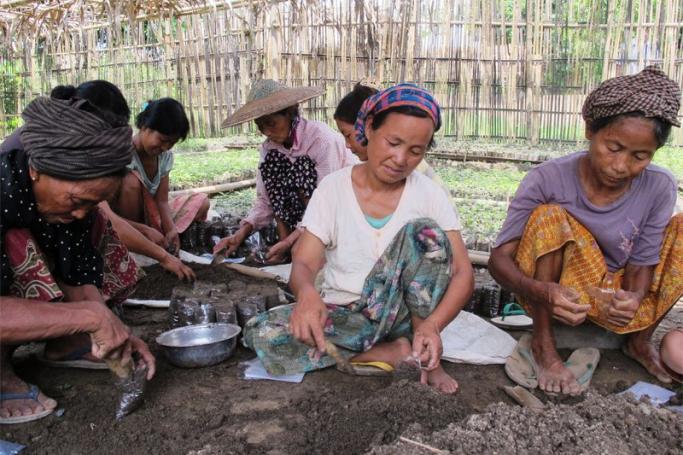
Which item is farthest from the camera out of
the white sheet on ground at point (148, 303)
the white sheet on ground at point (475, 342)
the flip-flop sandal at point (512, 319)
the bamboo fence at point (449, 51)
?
the bamboo fence at point (449, 51)

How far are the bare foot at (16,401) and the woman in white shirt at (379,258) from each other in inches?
32.1

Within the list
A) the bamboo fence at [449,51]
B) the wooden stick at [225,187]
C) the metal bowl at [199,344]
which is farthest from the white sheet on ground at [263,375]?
the bamboo fence at [449,51]

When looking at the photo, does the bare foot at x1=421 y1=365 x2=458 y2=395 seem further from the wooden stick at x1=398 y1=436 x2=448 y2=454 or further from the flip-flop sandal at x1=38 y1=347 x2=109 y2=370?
the flip-flop sandal at x1=38 y1=347 x2=109 y2=370

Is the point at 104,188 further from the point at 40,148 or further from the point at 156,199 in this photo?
the point at 156,199

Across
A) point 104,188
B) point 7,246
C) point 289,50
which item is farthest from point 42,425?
point 289,50

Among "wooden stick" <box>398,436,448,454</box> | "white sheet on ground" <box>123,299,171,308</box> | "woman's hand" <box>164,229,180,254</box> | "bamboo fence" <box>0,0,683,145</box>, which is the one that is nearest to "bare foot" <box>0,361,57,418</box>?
"white sheet on ground" <box>123,299,171,308</box>

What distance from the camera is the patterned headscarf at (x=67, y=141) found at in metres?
1.78

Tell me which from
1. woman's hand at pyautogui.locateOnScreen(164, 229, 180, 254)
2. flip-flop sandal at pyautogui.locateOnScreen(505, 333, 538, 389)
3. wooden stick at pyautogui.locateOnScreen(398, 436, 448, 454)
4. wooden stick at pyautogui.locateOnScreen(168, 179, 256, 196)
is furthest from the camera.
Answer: wooden stick at pyautogui.locateOnScreen(168, 179, 256, 196)

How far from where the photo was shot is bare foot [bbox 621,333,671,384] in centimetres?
246

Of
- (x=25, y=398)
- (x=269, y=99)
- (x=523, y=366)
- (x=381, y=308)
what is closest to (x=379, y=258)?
(x=381, y=308)

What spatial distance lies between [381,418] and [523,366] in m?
0.94

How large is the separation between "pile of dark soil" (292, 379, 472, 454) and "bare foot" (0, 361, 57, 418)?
952mm

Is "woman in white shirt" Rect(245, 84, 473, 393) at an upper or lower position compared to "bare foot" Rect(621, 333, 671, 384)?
upper

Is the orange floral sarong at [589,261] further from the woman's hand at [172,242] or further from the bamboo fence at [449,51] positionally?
the bamboo fence at [449,51]
